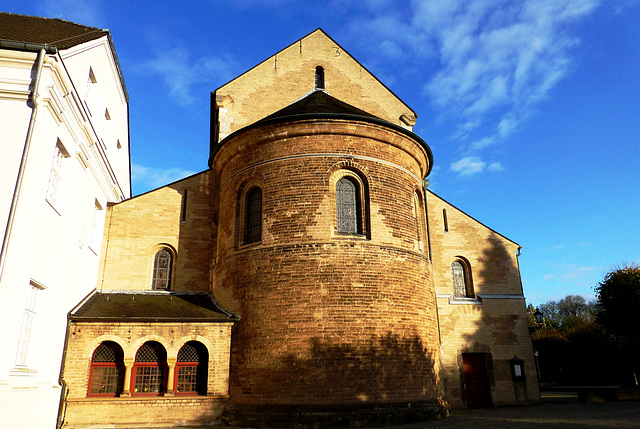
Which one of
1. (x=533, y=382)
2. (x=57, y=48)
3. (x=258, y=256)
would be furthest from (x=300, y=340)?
(x=533, y=382)

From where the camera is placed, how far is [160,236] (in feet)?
53.8

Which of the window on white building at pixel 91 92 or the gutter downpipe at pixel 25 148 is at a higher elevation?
the window on white building at pixel 91 92

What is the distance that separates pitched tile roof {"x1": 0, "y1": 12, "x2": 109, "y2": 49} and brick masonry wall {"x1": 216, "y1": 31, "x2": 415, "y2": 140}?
17.1ft

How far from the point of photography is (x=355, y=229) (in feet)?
44.3

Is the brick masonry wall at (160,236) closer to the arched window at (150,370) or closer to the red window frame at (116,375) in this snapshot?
the arched window at (150,370)

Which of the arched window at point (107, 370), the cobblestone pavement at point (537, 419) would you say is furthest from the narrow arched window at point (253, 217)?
the cobblestone pavement at point (537, 419)

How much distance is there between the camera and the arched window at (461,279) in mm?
17984

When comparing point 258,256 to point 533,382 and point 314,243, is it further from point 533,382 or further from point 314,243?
point 533,382

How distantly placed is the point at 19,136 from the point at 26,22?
6.54 m

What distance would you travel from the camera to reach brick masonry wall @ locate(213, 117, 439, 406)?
11.9 meters

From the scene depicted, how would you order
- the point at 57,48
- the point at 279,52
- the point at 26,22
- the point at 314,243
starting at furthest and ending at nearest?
the point at 279,52, the point at 26,22, the point at 314,243, the point at 57,48

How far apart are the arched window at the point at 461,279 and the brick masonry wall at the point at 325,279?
3957 millimetres

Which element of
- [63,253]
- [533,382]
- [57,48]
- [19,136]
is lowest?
[533,382]

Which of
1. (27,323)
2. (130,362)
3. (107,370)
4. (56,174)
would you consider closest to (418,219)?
(130,362)
